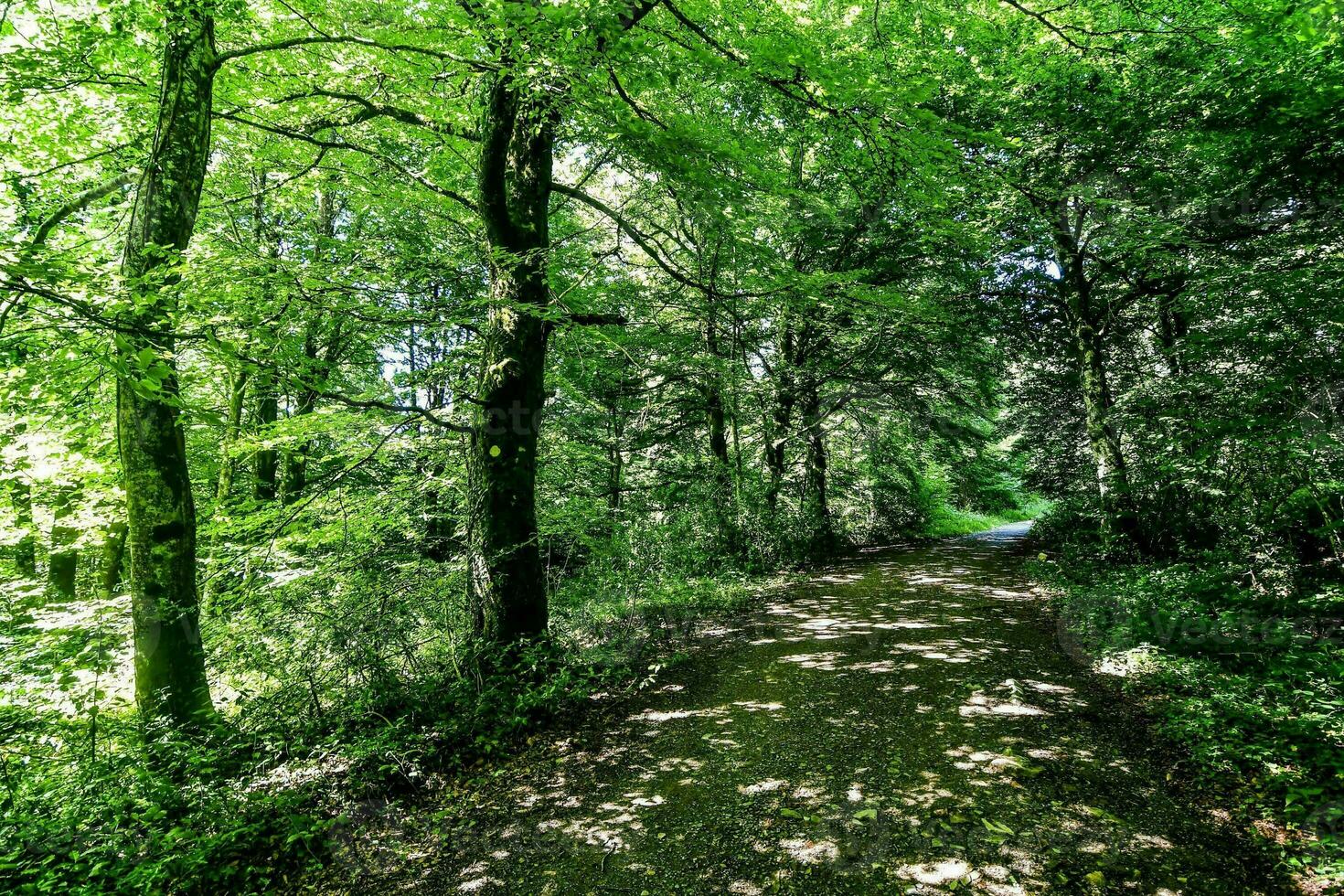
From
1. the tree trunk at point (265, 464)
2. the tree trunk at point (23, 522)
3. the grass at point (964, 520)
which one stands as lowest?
the grass at point (964, 520)

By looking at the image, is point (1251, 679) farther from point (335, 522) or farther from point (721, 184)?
point (335, 522)

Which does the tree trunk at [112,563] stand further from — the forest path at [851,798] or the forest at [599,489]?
the forest path at [851,798]

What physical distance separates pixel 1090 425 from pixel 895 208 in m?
5.73

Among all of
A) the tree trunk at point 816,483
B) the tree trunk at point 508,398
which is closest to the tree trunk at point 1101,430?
the tree trunk at point 816,483

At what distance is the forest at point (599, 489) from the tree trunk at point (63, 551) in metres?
0.27

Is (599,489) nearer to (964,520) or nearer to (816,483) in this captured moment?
(816,483)

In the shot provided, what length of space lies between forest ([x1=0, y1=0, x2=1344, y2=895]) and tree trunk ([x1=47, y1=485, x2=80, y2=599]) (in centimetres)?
27

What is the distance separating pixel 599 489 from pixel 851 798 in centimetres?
793

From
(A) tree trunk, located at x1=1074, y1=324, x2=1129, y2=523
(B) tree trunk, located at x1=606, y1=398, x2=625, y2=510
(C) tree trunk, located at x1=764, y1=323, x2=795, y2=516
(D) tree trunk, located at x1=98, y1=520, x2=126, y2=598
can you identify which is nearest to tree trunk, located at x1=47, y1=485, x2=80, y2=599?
(D) tree trunk, located at x1=98, y1=520, x2=126, y2=598

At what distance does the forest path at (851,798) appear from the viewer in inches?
120

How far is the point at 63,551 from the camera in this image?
9219 mm

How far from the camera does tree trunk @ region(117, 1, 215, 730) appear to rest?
15.0ft

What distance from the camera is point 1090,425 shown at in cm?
1021

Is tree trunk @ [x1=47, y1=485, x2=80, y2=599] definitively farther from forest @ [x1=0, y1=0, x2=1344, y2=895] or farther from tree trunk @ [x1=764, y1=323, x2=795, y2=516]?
tree trunk @ [x1=764, y1=323, x2=795, y2=516]
